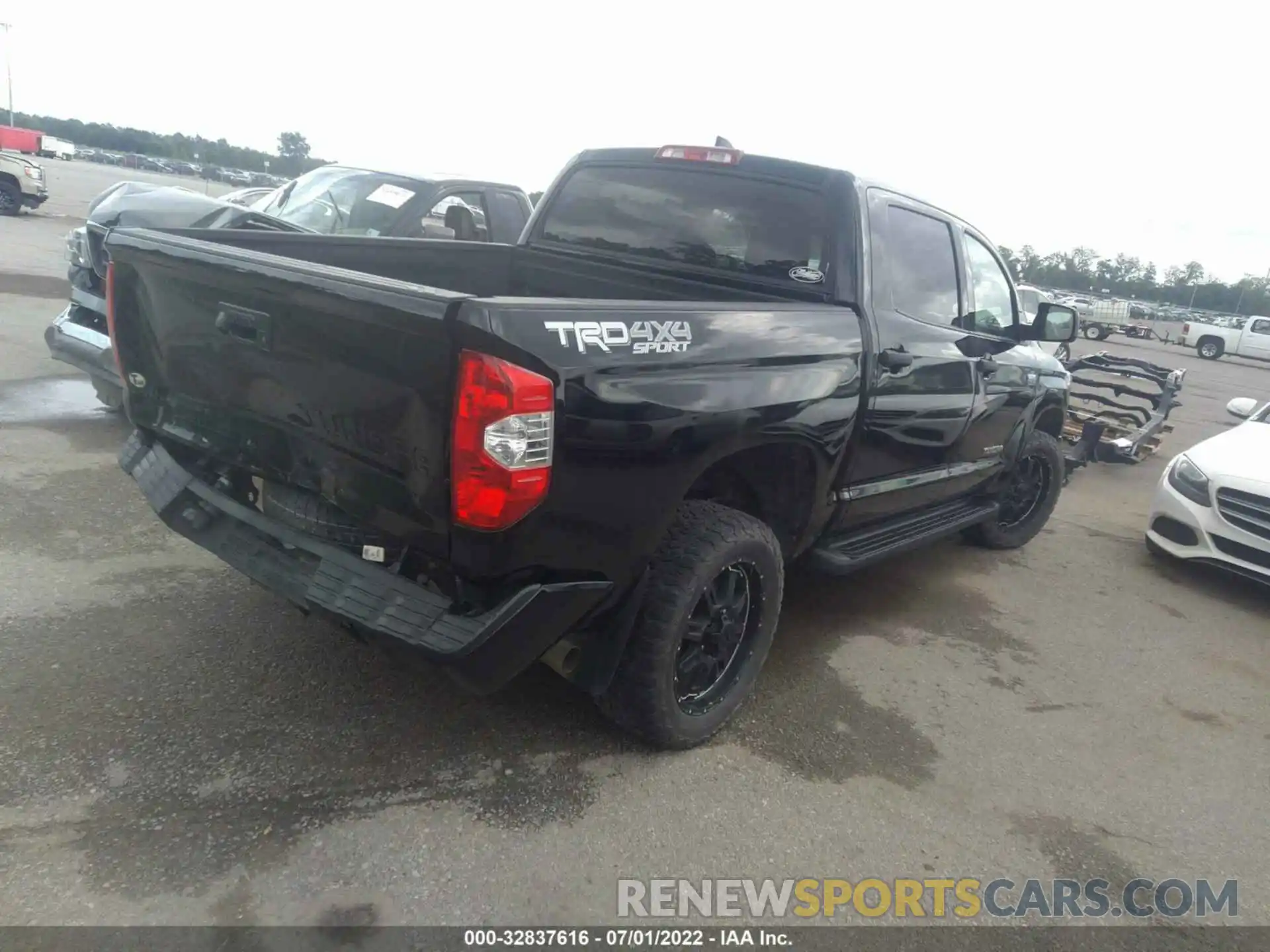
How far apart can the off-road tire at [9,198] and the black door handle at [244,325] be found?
68.2 ft

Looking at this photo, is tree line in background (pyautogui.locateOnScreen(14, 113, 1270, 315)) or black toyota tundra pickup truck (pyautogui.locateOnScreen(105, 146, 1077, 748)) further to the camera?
tree line in background (pyautogui.locateOnScreen(14, 113, 1270, 315))

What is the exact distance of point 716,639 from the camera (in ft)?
10.8

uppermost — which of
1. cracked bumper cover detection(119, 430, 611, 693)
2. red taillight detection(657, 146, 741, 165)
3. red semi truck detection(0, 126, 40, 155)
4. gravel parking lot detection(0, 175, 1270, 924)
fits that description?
red semi truck detection(0, 126, 40, 155)

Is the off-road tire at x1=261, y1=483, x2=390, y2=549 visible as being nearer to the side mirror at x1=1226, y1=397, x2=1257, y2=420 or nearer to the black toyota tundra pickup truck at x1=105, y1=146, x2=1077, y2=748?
the black toyota tundra pickup truck at x1=105, y1=146, x2=1077, y2=748

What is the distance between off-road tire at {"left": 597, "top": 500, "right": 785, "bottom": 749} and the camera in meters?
2.91

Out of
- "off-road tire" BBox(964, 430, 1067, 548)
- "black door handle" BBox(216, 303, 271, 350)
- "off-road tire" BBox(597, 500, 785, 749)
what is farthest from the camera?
"off-road tire" BBox(964, 430, 1067, 548)

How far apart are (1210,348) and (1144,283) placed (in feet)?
152

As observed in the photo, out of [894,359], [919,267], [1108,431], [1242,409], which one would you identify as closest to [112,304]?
[894,359]

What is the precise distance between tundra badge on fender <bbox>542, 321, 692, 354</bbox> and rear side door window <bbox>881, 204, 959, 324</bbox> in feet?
4.75

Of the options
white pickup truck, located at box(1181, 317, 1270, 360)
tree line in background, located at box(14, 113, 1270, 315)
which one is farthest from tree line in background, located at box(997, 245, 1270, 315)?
white pickup truck, located at box(1181, 317, 1270, 360)

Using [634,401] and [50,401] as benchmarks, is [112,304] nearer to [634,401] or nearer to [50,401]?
[634,401]

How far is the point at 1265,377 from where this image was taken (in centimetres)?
2612


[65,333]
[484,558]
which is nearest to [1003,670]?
[484,558]

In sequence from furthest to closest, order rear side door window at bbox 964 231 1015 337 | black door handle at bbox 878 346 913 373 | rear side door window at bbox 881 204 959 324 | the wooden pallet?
1. the wooden pallet
2. rear side door window at bbox 964 231 1015 337
3. rear side door window at bbox 881 204 959 324
4. black door handle at bbox 878 346 913 373
